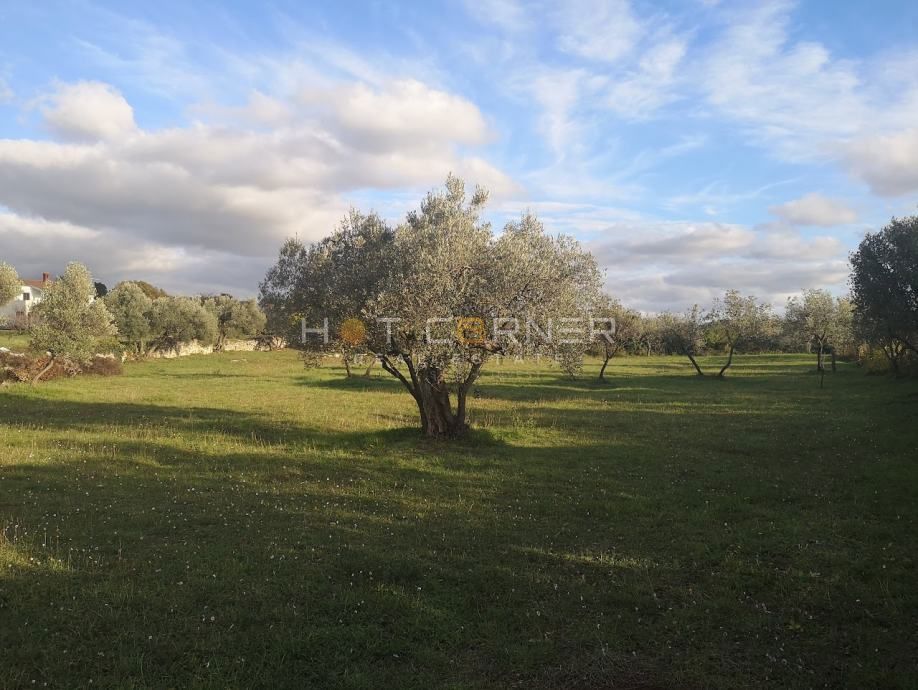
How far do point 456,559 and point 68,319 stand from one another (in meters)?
42.7

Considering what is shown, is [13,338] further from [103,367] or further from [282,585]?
[282,585]

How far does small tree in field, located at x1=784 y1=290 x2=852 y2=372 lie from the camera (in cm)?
5381

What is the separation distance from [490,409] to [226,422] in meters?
13.4

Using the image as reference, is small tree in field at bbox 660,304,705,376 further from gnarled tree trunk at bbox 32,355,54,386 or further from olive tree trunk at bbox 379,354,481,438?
gnarled tree trunk at bbox 32,355,54,386

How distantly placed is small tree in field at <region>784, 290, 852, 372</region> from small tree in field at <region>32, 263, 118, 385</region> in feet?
202

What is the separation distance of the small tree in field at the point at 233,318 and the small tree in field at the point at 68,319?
43961mm

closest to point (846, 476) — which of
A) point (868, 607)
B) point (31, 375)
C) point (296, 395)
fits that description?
point (868, 607)

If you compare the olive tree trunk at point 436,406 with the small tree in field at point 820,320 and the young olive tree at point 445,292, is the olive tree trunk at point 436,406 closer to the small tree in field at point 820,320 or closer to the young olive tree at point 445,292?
the young olive tree at point 445,292

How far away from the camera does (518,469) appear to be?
1727cm

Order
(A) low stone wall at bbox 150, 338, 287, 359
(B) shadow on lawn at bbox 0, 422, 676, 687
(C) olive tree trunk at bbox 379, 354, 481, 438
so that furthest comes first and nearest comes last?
1. (A) low stone wall at bbox 150, 338, 287, 359
2. (C) olive tree trunk at bbox 379, 354, 481, 438
3. (B) shadow on lawn at bbox 0, 422, 676, 687

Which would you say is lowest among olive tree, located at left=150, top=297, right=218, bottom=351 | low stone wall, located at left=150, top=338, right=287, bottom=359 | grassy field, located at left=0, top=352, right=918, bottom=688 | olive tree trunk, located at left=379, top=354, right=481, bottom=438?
grassy field, located at left=0, top=352, right=918, bottom=688

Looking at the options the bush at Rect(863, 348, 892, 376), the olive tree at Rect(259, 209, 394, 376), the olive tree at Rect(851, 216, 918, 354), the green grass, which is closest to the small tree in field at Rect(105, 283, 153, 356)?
the green grass

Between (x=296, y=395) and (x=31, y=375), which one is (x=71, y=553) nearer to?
(x=296, y=395)

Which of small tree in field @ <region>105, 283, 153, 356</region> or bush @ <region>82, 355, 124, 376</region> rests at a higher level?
small tree in field @ <region>105, 283, 153, 356</region>
